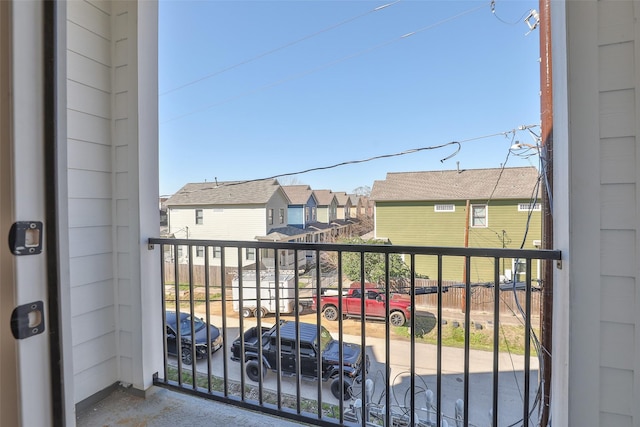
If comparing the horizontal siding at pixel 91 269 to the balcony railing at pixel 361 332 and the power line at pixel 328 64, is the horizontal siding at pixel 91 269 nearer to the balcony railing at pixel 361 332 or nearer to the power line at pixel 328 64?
the balcony railing at pixel 361 332

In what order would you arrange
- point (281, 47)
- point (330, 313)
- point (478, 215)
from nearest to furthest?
point (478, 215), point (281, 47), point (330, 313)

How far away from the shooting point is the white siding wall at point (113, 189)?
1.53 meters

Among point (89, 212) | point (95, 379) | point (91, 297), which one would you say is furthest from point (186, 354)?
point (89, 212)

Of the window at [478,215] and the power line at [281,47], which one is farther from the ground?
the power line at [281,47]

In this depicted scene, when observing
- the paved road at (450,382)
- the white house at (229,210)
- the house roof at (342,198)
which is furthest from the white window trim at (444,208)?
the paved road at (450,382)

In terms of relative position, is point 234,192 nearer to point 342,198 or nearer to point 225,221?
point 225,221

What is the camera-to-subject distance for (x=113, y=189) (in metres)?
1.66

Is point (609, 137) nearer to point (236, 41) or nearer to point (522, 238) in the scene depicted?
point (522, 238)

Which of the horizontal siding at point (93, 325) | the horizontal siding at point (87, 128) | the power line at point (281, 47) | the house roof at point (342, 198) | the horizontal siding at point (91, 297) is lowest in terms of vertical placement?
the horizontal siding at point (93, 325)

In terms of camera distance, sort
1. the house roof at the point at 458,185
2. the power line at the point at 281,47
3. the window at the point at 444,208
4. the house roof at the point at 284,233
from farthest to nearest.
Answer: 1. the power line at the point at 281,47
2. the house roof at the point at 284,233
3. the window at the point at 444,208
4. the house roof at the point at 458,185

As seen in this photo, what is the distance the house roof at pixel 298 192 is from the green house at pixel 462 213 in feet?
2.67

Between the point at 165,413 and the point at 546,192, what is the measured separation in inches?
86.7

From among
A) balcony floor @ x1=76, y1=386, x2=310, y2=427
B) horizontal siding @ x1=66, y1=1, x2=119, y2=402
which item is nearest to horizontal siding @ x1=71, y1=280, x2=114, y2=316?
horizontal siding @ x1=66, y1=1, x2=119, y2=402

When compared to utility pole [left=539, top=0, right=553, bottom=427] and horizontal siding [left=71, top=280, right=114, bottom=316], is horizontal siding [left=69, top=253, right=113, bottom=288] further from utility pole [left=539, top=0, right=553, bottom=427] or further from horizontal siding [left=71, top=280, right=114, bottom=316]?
utility pole [left=539, top=0, right=553, bottom=427]
